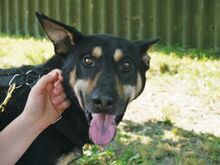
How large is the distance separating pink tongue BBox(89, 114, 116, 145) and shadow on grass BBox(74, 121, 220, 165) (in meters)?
1.47

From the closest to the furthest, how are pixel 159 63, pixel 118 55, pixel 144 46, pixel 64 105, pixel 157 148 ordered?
pixel 64 105 → pixel 118 55 → pixel 144 46 → pixel 157 148 → pixel 159 63

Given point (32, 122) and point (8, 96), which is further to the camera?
point (8, 96)

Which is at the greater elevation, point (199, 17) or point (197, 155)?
point (199, 17)

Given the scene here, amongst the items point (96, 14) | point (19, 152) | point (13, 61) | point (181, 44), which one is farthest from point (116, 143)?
point (96, 14)

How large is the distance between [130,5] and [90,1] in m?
1.02

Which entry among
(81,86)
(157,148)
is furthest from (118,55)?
(157,148)

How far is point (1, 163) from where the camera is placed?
156 inches

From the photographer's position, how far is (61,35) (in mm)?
4695

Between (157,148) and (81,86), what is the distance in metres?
2.01

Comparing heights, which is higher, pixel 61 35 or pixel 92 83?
pixel 61 35

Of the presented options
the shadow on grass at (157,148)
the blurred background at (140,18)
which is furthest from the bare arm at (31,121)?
the blurred background at (140,18)

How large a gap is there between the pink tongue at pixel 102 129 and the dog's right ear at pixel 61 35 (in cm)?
64

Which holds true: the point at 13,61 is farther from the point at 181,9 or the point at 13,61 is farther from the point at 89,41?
the point at 89,41

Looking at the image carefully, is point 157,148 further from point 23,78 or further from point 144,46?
point 23,78
